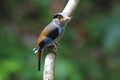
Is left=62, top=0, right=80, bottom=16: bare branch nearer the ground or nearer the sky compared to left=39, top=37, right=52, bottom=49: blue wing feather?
nearer the sky

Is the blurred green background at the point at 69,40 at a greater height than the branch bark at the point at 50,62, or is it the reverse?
the blurred green background at the point at 69,40

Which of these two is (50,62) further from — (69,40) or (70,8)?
(69,40)

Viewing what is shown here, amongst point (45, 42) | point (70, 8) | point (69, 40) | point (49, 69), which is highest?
point (69, 40)

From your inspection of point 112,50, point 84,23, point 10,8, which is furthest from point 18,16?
point 112,50

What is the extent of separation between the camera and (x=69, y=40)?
328cm

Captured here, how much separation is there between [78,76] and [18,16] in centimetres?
87

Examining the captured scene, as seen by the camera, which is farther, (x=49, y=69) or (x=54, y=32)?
(x=54, y=32)

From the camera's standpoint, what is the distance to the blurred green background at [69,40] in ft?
8.83

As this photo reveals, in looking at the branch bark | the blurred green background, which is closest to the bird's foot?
the branch bark

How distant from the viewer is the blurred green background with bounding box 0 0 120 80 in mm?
2691

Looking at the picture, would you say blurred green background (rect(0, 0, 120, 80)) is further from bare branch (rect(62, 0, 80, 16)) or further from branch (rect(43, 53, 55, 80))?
branch (rect(43, 53, 55, 80))

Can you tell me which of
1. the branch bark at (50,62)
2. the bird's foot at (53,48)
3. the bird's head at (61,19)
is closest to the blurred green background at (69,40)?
the bird's foot at (53,48)

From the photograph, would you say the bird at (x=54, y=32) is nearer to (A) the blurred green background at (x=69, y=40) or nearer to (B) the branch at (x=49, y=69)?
(B) the branch at (x=49, y=69)

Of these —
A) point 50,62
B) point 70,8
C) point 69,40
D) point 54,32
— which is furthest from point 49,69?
point 69,40
